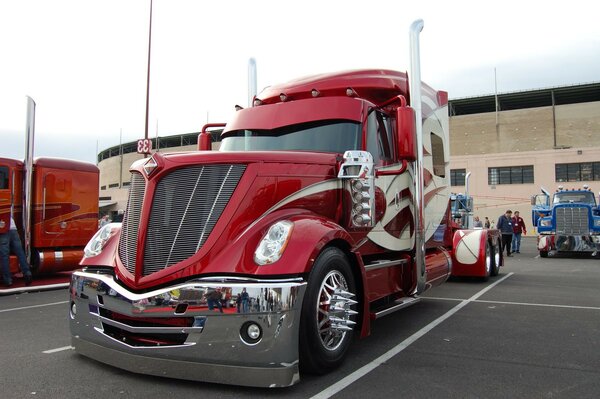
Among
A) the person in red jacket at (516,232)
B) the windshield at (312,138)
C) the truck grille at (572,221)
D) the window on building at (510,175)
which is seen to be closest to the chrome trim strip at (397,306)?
the windshield at (312,138)

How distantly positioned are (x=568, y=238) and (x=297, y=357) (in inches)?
652

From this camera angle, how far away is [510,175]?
4275cm

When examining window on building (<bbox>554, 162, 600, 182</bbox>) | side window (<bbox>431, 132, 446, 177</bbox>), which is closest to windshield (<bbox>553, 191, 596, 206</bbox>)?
side window (<bbox>431, 132, 446, 177</bbox>)

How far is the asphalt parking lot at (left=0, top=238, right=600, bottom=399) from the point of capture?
3.59 metres

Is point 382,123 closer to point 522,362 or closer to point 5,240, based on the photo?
point 522,362

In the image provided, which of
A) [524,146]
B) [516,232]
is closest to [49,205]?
[516,232]

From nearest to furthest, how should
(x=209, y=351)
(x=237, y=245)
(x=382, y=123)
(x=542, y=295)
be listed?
(x=209, y=351)
(x=237, y=245)
(x=382, y=123)
(x=542, y=295)

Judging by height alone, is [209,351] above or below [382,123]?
below

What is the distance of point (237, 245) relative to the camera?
3.65 meters

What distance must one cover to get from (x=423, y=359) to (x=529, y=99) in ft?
170

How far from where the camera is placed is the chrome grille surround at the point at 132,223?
3957 mm

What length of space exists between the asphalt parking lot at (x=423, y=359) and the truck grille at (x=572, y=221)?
10658 millimetres

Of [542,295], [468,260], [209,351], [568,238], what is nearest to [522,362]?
[209,351]

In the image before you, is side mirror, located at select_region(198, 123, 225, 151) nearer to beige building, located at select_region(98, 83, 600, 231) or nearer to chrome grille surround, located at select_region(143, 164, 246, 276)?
chrome grille surround, located at select_region(143, 164, 246, 276)
